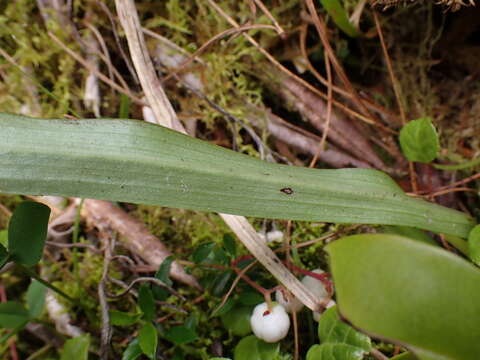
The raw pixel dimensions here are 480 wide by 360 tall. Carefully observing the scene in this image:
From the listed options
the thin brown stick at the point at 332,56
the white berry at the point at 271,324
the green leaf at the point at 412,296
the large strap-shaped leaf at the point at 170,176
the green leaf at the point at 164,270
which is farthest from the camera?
the thin brown stick at the point at 332,56

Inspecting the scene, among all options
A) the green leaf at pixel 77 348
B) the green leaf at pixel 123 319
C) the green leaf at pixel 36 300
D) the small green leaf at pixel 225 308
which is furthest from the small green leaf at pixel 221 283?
the green leaf at pixel 36 300

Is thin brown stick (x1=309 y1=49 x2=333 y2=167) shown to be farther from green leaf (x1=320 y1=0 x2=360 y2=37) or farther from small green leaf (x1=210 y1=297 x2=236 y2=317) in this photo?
small green leaf (x1=210 y1=297 x2=236 y2=317)

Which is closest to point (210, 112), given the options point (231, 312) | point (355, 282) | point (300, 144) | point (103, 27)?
point (300, 144)

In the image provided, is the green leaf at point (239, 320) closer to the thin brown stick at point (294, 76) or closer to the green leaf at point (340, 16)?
the thin brown stick at point (294, 76)

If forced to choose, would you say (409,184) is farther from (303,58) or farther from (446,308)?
(446,308)

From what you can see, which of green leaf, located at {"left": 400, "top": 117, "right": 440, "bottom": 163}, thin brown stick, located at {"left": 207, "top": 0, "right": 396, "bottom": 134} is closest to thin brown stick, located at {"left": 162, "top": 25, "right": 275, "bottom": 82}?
thin brown stick, located at {"left": 207, "top": 0, "right": 396, "bottom": 134}

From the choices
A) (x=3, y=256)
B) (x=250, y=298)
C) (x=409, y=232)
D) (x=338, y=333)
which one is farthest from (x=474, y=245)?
(x=3, y=256)
